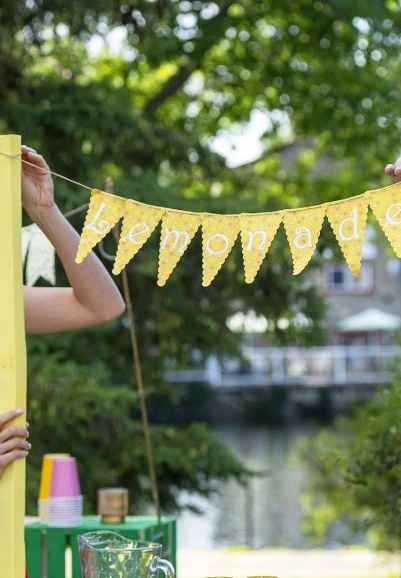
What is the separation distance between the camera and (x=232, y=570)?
6.31 metres

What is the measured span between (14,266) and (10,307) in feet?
0.23

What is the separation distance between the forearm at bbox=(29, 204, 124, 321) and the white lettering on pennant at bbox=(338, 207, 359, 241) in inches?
17.9

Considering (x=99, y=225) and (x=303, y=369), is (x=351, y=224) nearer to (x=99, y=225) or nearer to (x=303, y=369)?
(x=99, y=225)

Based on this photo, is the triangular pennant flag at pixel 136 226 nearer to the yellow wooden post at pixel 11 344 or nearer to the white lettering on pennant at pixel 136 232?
the white lettering on pennant at pixel 136 232

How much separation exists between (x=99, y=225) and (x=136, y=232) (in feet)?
0.30

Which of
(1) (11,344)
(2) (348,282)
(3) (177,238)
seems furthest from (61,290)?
(2) (348,282)

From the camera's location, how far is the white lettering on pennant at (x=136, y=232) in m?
2.13

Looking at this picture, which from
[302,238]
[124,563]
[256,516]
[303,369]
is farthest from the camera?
[303,369]

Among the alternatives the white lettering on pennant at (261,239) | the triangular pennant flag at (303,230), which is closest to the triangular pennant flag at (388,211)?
the triangular pennant flag at (303,230)

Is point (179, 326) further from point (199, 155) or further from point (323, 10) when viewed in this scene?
point (323, 10)

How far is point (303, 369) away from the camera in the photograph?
29531 millimetres

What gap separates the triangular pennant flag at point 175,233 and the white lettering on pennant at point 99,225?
0.39 feet

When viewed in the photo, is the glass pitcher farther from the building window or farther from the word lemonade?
the building window

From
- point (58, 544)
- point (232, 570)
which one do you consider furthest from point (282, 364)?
point (58, 544)
